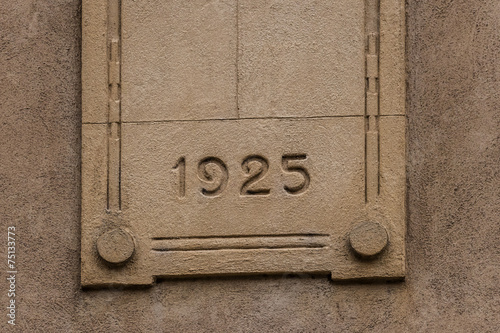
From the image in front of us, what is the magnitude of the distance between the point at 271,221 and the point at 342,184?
0.40 m

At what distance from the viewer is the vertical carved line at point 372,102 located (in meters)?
5.81

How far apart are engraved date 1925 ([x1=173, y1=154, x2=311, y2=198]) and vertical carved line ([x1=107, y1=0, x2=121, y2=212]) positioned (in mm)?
310

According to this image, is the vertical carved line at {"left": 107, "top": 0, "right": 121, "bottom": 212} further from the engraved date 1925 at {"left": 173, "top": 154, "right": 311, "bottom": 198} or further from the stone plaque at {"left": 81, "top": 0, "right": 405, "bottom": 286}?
the engraved date 1925 at {"left": 173, "top": 154, "right": 311, "bottom": 198}

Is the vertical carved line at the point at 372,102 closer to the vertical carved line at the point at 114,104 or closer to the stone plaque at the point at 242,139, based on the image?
the stone plaque at the point at 242,139

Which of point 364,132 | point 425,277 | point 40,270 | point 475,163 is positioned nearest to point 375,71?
point 364,132

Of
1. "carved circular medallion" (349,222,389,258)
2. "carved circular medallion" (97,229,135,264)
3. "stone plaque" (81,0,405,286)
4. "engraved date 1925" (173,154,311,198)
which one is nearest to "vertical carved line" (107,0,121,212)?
"stone plaque" (81,0,405,286)

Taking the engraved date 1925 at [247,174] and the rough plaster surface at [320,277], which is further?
the engraved date 1925 at [247,174]

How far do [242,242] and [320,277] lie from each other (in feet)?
1.40

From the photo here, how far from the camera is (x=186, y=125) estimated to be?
5938mm

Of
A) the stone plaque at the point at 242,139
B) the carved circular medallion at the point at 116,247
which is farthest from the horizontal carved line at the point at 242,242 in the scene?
the carved circular medallion at the point at 116,247

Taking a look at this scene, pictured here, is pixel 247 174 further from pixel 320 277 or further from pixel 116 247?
pixel 116 247

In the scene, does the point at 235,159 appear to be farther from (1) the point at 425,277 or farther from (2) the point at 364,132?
(1) the point at 425,277

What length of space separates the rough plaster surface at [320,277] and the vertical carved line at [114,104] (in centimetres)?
20

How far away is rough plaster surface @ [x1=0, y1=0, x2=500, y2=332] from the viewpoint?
575 cm
